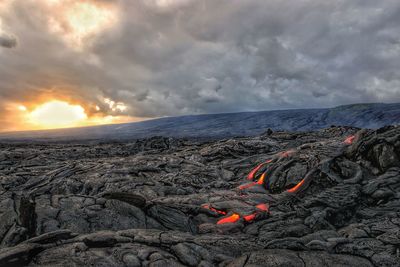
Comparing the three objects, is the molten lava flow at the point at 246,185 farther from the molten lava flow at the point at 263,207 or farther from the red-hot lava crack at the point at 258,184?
the molten lava flow at the point at 263,207

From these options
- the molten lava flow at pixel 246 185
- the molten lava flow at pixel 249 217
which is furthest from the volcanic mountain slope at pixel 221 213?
the molten lava flow at pixel 246 185

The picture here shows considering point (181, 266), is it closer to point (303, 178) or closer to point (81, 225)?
point (81, 225)

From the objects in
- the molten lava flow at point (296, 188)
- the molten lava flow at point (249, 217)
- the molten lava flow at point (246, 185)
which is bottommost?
the molten lava flow at point (246, 185)

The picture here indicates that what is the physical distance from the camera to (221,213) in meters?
15.8

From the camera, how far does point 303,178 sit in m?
20.1

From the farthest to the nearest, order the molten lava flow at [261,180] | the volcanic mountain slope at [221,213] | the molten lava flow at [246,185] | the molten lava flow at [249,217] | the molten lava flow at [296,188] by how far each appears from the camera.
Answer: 1. the molten lava flow at [261,180]
2. the molten lava flow at [246,185]
3. the molten lava flow at [296,188]
4. the molten lava flow at [249,217]
5. the volcanic mountain slope at [221,213]

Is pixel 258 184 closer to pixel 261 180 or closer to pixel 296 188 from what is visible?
pixel 261 180

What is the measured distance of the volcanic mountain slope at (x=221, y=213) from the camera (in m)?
8.05

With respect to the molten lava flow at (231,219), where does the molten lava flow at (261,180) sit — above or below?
above

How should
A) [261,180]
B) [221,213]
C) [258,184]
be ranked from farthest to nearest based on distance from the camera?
[261,180] → [258,184] → [221,213]

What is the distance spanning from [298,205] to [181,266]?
11.0 m

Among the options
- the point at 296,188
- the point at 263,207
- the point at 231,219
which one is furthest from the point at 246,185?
the point at 231,219

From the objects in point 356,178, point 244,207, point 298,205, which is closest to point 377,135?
point 356,178

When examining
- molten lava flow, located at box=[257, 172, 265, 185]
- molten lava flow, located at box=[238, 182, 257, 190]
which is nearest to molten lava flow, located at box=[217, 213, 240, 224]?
molten lava flow, located at box=[238, 182, 257, 190]
